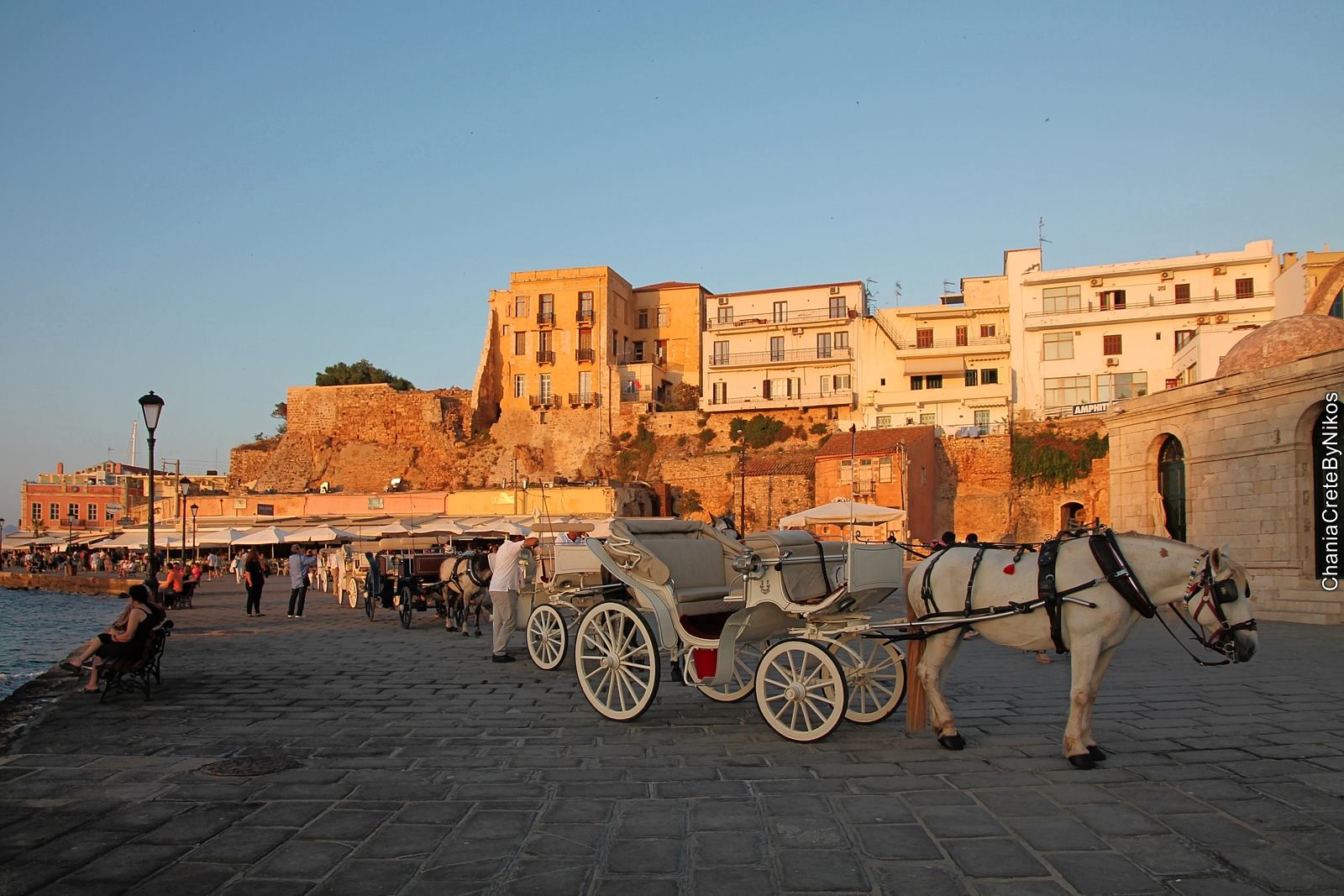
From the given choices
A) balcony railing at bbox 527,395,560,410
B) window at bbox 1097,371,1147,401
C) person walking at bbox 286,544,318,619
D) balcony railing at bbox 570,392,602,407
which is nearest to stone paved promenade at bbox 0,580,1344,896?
person walking at bbox 286,544,318,619

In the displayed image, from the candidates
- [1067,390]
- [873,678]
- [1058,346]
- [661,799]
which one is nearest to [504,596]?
[873,678]

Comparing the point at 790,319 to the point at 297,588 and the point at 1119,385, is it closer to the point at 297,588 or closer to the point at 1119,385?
the point at 1119,385

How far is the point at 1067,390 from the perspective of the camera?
46.2m

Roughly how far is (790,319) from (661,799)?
173ft

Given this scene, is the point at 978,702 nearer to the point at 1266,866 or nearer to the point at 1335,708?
the point at 1335,708

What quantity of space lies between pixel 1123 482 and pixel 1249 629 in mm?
15033

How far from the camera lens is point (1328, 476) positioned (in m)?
15.4

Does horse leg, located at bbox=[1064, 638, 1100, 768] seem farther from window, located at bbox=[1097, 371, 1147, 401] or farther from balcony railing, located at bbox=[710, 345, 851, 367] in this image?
balcony railing, located at bbox=[710, 345, 851, 367]

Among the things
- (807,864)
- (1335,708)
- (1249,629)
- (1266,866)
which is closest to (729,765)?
(807,864)

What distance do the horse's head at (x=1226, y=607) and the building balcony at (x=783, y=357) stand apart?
4866 cm

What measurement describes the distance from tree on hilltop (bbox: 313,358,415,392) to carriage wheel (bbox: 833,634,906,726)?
238ft

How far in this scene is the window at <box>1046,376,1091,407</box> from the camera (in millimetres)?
45750

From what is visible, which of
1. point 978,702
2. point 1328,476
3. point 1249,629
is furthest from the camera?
point 1328,476

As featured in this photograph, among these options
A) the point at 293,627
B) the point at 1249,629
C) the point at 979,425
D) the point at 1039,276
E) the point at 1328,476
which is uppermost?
the point at 1039,276
